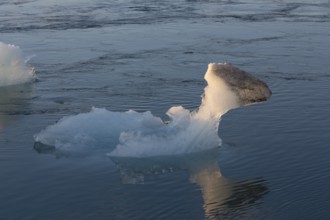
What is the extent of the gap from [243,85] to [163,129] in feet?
4.80

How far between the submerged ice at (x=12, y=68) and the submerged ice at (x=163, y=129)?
493 cm

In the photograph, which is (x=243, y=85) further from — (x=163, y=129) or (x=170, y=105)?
(x=170, y=105)

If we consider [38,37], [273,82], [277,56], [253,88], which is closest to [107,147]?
[253,88]

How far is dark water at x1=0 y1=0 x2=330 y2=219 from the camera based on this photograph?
8938 millimetres

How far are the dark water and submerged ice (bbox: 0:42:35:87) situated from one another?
383 mm

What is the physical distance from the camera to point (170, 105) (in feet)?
44.7

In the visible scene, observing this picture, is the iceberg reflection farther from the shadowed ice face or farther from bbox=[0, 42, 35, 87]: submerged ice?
bbox=[0, 42, 35, 87]: submerged ice

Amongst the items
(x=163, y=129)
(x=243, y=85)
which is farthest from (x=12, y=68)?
(x=243, y=85)

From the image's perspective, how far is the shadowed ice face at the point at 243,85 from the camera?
10.5m

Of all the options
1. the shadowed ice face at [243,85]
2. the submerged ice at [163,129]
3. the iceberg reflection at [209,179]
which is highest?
the shadowed ice face at [243,85]

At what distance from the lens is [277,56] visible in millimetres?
18219

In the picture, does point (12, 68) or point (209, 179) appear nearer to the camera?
point (209, 179)

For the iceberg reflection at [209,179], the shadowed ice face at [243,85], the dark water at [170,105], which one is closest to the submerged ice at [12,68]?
the dark water at [170,105]

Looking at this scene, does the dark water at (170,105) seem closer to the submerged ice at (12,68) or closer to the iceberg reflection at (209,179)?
the iceberg reflection at (209,179)
